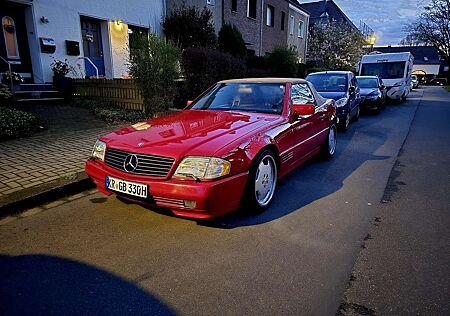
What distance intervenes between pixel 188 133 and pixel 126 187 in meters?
0.86

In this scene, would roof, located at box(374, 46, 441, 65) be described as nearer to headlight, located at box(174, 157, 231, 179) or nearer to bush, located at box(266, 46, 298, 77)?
bush, located at box(266, 46, 298, 77)

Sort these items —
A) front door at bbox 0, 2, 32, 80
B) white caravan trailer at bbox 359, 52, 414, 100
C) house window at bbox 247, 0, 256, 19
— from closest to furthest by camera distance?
1. front door at bbox 0, 2, 32, 80
2. white caravan trailer at bbox 359, 52, 414, 100
3. house window at bbox 247, 0, 256, 19

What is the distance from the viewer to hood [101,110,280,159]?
10.0 ft

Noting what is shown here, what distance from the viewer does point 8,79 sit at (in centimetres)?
935

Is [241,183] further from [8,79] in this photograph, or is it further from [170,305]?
[8,79]

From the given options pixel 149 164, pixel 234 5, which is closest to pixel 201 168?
pixel 149 164

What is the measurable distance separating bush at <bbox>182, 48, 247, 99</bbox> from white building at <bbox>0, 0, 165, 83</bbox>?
6.85ft

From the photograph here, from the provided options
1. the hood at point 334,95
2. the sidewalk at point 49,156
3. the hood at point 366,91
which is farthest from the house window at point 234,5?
the sidewalk at point 49,156

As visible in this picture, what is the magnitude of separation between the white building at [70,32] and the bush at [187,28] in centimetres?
81

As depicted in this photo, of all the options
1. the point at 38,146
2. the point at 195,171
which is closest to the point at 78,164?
the point at 38,146

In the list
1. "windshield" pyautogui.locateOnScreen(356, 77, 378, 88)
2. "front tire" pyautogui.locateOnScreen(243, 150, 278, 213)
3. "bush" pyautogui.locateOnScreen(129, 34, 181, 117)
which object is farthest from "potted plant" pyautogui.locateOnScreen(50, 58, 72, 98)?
"windshield" pyautogui.locateOnScreen(356, 77, 378, 88)

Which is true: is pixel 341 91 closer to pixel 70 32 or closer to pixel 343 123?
pixel 343 123

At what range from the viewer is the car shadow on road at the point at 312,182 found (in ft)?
11.4

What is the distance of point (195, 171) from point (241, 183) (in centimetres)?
52
